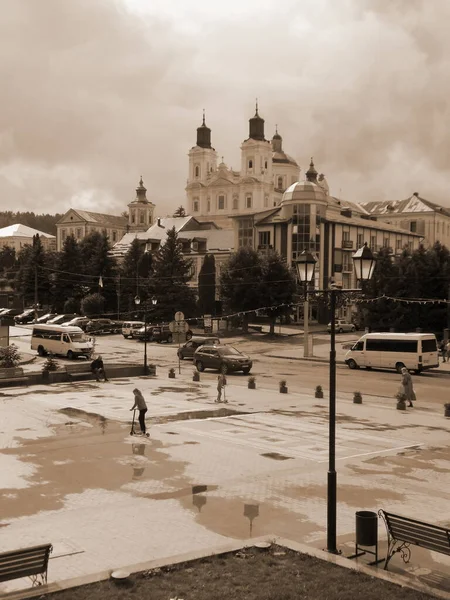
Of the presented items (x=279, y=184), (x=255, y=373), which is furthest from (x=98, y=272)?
(x=279, y=184)

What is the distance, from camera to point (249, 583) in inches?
349

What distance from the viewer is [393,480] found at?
15.1 m

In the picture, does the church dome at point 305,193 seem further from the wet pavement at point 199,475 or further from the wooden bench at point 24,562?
the wooden bench at point 24,562

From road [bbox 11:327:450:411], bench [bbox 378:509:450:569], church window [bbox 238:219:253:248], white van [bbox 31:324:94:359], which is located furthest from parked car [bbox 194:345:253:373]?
church window [bbox 238:219:253:248]

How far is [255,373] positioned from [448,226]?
93.0 metres

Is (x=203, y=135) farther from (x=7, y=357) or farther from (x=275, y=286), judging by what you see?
(x=7, y=357)

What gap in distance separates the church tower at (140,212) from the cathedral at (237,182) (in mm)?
20263

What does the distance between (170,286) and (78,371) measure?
1451 inches

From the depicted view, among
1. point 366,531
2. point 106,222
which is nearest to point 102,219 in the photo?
point 106,222

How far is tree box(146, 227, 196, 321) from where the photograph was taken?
71.1 metres

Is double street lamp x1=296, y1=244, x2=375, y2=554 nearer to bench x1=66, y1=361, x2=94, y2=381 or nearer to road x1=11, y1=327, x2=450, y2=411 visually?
road x1=11, y1=327, x2=450, y2=411

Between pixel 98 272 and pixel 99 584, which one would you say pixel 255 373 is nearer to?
pixel 99 584

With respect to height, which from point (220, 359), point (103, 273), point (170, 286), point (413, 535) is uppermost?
point (103, 273)

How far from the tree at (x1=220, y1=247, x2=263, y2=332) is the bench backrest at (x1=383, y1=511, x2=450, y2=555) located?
52633 mm
